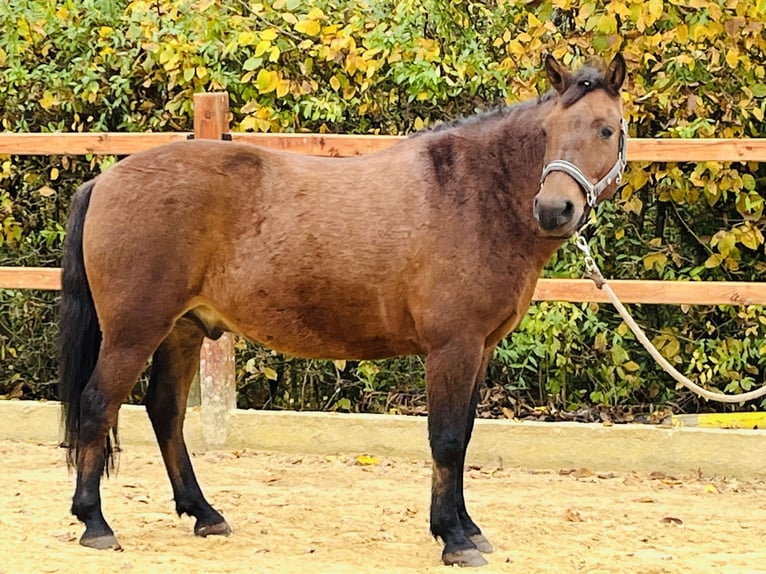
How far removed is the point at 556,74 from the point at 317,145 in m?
2.02

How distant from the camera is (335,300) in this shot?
15.7ft

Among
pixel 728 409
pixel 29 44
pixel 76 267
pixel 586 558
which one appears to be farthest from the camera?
pixel 29 44

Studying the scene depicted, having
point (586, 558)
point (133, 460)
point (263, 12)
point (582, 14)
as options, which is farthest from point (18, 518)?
point (582, 14)

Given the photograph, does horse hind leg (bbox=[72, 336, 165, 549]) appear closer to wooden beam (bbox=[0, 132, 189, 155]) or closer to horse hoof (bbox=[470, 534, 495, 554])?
horse hoof (bbox=[470, 534, 495, 554])

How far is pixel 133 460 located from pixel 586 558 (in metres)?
2.79

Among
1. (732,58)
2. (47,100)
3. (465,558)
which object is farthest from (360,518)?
(47,100)

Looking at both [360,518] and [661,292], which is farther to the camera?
[661,292]

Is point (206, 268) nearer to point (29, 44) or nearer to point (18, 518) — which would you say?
point (18, 518)

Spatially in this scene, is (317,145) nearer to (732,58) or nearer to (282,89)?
(282,89)

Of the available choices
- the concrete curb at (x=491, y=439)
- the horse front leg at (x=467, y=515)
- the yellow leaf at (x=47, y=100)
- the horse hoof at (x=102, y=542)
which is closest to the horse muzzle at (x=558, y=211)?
the horse front leg at (x=467, y=515)

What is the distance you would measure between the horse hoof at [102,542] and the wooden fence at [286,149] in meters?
1.94

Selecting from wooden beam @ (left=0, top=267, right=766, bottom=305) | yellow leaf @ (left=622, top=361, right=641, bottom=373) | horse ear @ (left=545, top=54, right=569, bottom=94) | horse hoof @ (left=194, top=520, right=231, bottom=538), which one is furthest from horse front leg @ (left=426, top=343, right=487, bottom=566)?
yellow leaf @ (left=622, top=361, right=641, bottom=373)

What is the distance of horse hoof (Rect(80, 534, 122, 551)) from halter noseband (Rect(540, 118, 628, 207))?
214cm

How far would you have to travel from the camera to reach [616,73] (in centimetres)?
461
